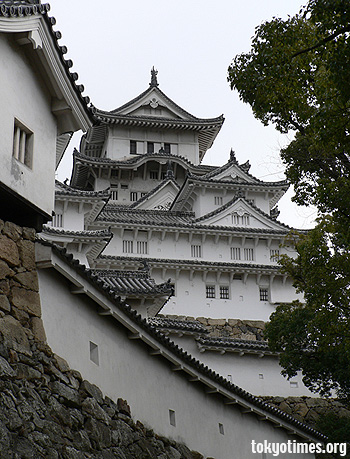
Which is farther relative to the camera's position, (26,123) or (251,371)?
(251,371)

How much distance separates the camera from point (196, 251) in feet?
134

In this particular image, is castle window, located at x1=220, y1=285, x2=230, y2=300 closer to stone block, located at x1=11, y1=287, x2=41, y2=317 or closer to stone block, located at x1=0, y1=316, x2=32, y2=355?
stone block, located at x1=11, y1=287, x2=41, y2=317

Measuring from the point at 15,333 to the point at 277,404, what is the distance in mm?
19071

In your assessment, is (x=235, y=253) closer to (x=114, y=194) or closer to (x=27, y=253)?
→ (x=114, y=194)

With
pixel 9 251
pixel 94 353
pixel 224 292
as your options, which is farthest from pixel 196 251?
pixel 9 251

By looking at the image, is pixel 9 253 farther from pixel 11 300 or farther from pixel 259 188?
pixel 259 188

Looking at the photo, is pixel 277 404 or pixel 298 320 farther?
pixel 277 404

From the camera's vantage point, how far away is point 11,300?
10.8 meters

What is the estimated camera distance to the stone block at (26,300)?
10.9 metres

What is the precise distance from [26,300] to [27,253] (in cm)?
86

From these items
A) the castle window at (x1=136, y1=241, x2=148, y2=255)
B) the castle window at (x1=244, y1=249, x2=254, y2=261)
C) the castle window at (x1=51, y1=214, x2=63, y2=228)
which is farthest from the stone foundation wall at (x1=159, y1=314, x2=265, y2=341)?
the castle window at (x1=51, y1=214, x2=63, y2=228)

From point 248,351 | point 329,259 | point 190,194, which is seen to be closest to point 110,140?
point 190,194

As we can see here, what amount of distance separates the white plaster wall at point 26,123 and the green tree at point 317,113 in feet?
11.8

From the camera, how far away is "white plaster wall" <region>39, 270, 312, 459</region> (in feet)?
39.4
